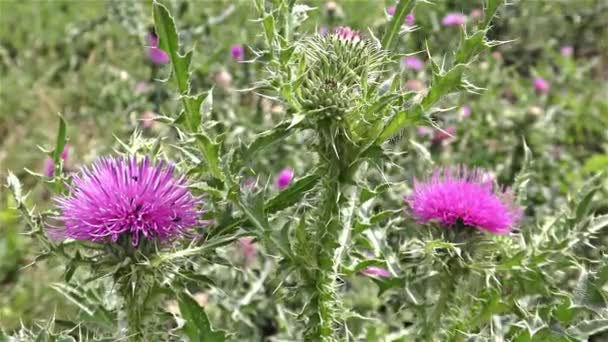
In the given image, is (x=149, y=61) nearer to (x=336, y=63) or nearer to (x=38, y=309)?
(x=38, y=309)

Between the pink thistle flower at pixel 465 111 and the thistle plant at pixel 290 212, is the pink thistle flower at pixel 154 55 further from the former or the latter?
the thistle plant at pixel 290 212

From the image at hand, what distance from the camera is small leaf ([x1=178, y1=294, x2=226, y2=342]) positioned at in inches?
65.7

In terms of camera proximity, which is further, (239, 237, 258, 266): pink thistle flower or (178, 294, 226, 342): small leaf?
(239, 237, 258, 266): pink thistle flower

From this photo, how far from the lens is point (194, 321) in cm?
168

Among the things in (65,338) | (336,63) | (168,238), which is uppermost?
(336,63)

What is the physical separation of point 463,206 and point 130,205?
93 centimetres

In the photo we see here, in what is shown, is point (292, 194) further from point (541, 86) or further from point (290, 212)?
point (541, 86)

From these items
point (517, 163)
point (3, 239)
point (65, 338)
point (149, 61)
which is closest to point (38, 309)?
point (3, 239)

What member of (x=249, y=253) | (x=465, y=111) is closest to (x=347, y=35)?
(x=249, y=253)

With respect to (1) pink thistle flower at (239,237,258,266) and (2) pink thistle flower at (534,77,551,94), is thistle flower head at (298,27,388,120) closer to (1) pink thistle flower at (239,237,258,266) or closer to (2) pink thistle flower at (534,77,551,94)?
(1) pink thistle flower at (239,237,258,266)

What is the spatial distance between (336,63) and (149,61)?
285 cm

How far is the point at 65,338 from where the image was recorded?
5.31ft

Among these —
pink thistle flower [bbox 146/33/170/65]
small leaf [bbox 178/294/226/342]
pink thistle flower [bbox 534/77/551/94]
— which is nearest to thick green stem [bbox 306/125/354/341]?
small leaf [bbox 178/294/226/342]

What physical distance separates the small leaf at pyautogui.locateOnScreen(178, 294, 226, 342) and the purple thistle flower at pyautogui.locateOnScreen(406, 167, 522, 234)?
0.73 metres
